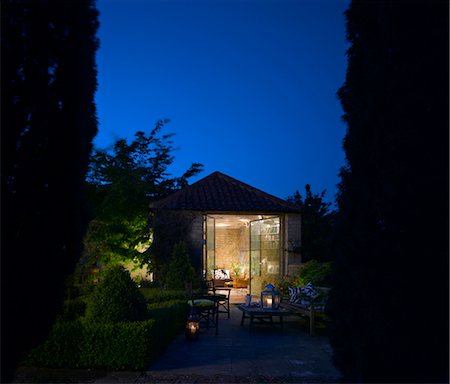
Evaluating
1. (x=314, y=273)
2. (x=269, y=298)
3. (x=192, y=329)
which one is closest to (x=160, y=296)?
(x=192, y=329)

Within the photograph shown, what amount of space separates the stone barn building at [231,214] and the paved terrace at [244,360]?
4612mm

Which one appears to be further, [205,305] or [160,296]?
[160,296]

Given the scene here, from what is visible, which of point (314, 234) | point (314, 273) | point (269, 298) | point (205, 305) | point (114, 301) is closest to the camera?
point (114, 301)

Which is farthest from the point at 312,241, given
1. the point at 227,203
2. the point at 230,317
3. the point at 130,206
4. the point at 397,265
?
the point at 397,265

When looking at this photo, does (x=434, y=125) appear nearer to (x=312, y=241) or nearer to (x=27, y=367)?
(x=27, y=367)

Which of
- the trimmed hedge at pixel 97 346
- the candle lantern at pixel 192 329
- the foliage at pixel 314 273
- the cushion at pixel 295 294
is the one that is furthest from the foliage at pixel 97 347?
the foliage at pixel 314 273

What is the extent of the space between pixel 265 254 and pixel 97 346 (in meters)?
9.09

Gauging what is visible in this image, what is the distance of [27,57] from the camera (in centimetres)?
334

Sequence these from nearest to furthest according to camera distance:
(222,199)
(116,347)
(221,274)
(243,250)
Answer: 1. (116,347)
2. (222,199)
3. (221,274)
4. (243,250)

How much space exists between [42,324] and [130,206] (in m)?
7.60

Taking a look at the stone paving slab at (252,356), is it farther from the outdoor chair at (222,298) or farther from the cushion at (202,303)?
the outdoor chair at (222,298)

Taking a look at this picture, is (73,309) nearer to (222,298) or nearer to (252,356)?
(252,356)

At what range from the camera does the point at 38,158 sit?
336 cm

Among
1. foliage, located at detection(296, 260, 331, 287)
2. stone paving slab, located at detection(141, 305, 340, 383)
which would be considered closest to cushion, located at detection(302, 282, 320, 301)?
stone paving slab, located at detection(141, 305, 340, 383)
